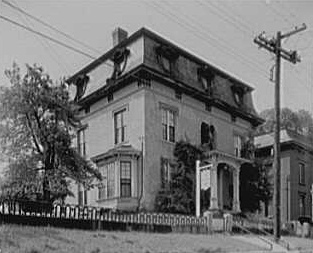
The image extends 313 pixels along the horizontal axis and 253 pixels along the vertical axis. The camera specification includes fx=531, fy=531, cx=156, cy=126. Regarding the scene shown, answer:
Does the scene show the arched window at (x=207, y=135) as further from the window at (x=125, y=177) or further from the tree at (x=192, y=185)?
the window at (x=125, y=177)

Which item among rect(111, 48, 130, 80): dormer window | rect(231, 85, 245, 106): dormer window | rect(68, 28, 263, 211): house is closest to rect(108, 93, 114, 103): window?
rect(68, 28, 263, 211): house

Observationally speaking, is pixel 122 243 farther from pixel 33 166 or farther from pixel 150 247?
pixel 33 166

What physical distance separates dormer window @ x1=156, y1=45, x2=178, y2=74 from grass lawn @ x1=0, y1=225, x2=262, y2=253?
779 cm

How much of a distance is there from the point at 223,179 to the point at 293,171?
6.26m

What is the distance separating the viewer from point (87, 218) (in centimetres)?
1091

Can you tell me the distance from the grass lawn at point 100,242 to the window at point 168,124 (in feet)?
21.6

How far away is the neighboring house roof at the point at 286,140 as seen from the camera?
1043 inches

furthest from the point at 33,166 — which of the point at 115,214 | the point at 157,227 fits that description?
the point at 157,227

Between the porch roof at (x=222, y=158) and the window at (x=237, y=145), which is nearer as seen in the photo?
the porch roof at (x=222, y=158)

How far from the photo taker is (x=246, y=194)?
856 inches

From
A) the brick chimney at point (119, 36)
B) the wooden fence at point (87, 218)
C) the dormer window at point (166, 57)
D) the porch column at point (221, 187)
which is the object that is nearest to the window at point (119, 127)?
the dormer window at point (166, 57)

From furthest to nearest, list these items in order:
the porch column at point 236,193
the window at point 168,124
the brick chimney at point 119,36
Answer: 1. the porch column at point 236,193
2. the brick chimney at point 119,36
3. the window at point 168,124

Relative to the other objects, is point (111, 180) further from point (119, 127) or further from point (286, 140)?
point (286, 140)

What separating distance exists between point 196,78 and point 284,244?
28.2ft
